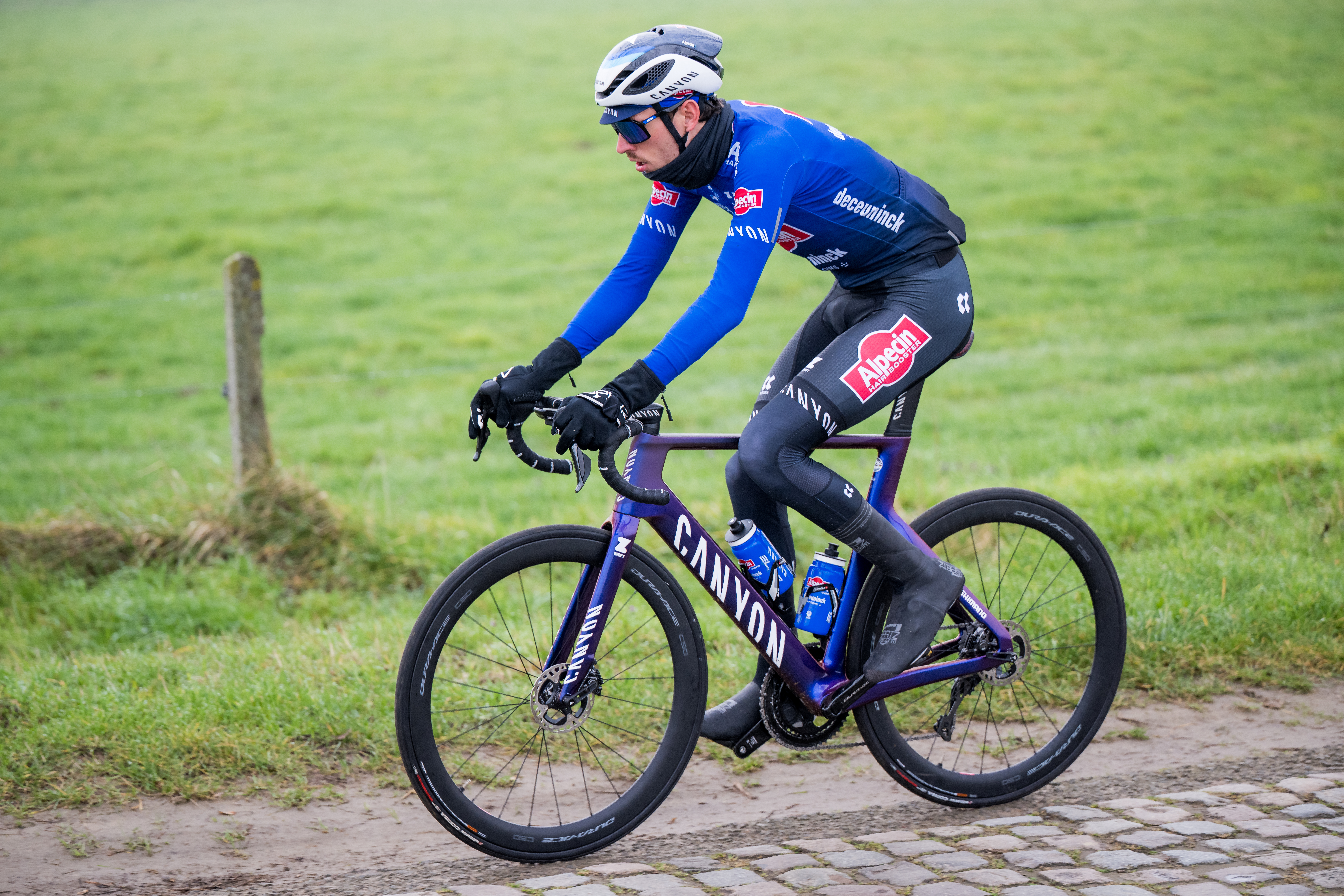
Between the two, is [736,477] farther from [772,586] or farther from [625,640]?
[625,640]

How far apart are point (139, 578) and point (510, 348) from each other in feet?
24.0

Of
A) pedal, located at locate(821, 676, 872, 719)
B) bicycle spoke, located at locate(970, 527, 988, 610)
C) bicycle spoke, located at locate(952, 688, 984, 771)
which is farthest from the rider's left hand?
bicycle spoke, located at locate(952, 688, 984, 771)

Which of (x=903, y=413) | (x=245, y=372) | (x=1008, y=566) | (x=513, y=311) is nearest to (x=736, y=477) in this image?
(x=903, y=413)

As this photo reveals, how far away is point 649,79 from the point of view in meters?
3.64

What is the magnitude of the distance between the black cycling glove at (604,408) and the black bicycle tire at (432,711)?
344 millimetres

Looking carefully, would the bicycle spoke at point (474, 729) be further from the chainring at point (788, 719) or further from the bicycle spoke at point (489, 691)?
the chainring at point (788, 719)

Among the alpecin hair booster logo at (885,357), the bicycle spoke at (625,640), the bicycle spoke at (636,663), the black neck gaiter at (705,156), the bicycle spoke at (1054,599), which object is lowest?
the bicycle spoke at (636,663)

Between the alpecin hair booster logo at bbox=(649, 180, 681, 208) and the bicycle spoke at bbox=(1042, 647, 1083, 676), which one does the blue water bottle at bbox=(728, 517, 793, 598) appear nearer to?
the alpecin hair booster logo at bbox=(649, 180, 681, 208)

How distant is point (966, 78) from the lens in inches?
951

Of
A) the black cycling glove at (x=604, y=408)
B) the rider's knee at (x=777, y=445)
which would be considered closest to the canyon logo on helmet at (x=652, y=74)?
the black cycling glove at (x=604, y=408)

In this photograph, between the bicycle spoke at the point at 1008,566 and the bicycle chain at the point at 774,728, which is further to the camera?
the bicycle spoke at the point at 1008,566

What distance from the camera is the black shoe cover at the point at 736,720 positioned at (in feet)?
13.7

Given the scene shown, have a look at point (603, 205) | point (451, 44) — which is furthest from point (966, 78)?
point (451, 44)

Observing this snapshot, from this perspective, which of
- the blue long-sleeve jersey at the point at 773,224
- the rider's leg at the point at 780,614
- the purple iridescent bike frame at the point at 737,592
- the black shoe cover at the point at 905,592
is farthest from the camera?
the rider's leg at the point at 780,614
